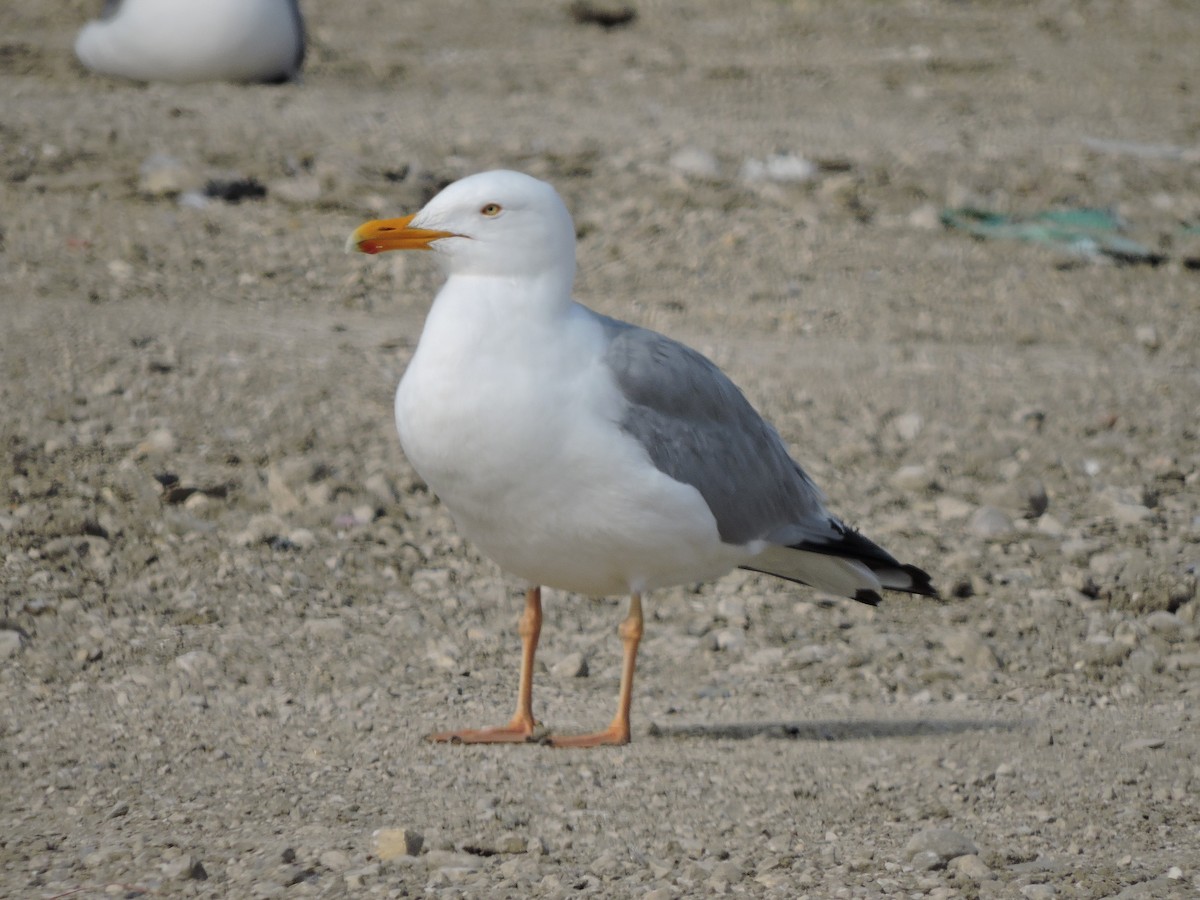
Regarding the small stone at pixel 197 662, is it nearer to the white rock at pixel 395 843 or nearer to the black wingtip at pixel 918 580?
the white rock at pixel 395 843

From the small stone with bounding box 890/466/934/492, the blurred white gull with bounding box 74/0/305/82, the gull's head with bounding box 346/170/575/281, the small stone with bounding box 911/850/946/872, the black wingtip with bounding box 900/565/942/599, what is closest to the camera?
the small stone with bounding box 911/850/946/872

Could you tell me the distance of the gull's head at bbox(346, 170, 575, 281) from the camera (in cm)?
449

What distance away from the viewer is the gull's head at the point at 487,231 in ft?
14.7

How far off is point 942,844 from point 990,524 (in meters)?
2.94

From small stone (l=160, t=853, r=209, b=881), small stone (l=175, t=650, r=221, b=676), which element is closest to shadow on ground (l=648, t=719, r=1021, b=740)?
small stone (l=175, t=650, r=221, b=676)

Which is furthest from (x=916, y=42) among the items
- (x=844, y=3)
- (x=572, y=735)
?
(x=572, y=735)

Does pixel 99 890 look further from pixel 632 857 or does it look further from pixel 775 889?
pixel 775 889

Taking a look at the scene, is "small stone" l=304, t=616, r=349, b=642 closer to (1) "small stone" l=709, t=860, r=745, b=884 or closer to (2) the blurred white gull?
(1) "small stone" l=709, t=860, r=745, b=884

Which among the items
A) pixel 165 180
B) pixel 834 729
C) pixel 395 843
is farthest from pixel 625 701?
pixel 165 180

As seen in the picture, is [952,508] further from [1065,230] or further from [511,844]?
[1065,230]

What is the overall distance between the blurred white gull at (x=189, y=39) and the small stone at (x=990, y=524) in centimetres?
685

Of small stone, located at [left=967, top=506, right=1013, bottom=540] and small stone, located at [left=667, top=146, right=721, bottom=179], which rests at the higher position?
small stone, located at [left=667, top=146, right=721, bottom=179]

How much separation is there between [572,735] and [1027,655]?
6.06 ft

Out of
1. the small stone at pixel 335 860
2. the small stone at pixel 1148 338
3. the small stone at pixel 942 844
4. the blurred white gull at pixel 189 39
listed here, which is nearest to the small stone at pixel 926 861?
the small stone at pixel 942 844
